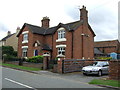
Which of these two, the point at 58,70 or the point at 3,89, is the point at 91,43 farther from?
the point at 3,89

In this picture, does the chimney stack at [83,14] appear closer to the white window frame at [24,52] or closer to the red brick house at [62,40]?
the red brick house at [62,40]

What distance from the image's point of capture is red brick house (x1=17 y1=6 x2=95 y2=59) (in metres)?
27.3

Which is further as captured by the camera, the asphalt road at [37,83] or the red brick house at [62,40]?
the red brick house at [62,40]

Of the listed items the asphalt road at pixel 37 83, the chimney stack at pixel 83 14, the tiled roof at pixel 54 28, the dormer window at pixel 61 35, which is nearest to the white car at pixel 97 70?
the asphalt road at pixel 37 83

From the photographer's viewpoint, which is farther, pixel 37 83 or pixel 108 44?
pixel 108 44

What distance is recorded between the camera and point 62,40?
28328 millimetres

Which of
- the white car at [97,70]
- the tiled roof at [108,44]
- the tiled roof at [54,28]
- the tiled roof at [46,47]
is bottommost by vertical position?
the white car at [97,70]

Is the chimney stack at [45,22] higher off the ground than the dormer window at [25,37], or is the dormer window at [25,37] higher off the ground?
the chimney stack at [45,22]

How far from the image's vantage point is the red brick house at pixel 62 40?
Answer: 2733cm

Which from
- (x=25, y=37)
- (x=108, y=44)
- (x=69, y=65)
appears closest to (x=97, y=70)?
(x=69, y=65)

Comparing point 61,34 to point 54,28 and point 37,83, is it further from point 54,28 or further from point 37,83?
point 37,83

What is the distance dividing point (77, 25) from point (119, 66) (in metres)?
16.5

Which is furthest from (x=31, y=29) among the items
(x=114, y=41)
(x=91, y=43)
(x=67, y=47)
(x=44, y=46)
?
(x=114, y=41)

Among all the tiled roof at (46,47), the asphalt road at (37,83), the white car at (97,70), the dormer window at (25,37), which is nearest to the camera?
the asphalt road at (37,83)
